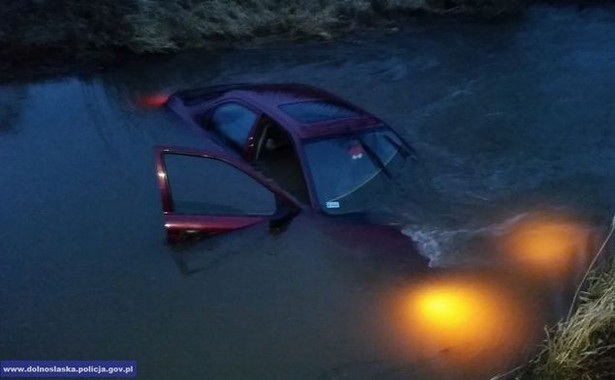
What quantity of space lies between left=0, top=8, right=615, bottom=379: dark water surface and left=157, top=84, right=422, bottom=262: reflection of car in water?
0.23m

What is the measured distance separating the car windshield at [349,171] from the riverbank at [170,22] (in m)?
6.20

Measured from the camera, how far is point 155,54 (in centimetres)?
1151

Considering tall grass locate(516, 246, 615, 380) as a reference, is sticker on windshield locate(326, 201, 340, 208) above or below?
above

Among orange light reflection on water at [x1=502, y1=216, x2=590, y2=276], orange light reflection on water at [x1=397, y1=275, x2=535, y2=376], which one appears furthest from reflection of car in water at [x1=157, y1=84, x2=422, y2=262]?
orange light reflection on water at [x1=502, y1=216, x2=590, y2=276]

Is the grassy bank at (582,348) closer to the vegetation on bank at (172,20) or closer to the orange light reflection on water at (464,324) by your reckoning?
the orange light reflection on water at (464,324)

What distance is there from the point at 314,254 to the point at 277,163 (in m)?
1.00

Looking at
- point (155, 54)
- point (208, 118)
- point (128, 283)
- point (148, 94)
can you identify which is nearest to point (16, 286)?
point (128, 283)

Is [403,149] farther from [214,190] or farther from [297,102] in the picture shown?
[214,190]

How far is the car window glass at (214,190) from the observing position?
17.9ft

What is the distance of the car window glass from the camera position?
546 centimetres

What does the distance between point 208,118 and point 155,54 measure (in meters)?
4.61

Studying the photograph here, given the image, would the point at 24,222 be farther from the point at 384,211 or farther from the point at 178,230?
the point at 384,211

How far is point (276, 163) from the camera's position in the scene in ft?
20.3

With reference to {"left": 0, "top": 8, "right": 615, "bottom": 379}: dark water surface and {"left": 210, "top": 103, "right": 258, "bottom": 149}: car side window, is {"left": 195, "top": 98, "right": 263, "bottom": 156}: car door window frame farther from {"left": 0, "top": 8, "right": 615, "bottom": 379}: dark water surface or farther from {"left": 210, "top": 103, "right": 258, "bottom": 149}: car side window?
{"left": 0, "top": 8, "right": 615, "bottom": 379}: dark water surface
